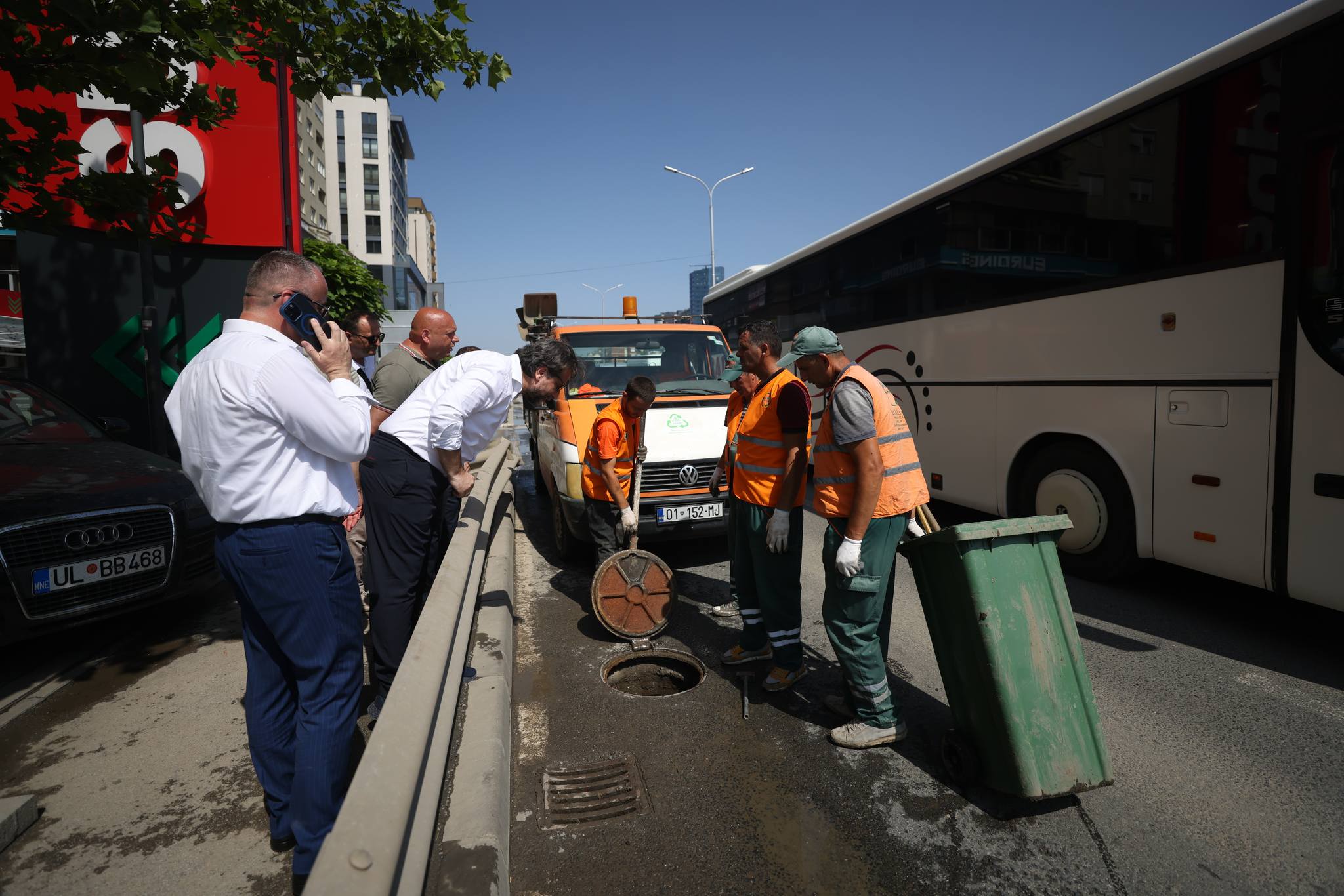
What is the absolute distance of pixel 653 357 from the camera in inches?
291

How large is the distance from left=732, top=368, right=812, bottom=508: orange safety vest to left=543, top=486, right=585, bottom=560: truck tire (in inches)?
105

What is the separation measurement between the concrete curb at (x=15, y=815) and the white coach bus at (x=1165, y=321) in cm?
601

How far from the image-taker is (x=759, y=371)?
3.86 meters

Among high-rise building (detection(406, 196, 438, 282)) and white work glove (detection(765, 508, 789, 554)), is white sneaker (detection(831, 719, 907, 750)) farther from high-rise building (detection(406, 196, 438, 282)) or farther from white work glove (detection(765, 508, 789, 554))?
high-rise building (detection(406, 196, 438, 282))

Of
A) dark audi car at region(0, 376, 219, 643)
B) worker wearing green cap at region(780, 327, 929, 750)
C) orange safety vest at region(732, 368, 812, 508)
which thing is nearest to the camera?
worker wearing green cap at region(780, 327, 929, 750)

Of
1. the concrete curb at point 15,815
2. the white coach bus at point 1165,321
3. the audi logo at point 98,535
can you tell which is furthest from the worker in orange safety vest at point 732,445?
the audi logo at point 98,535

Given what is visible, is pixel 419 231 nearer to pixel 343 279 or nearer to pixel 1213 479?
pixel 343 279

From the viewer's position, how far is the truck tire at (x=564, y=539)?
627 centimetres

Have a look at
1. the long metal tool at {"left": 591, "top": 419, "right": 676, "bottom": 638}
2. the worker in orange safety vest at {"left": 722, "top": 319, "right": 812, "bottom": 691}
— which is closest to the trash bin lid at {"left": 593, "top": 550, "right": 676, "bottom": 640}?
the long metal tool at {"left": 591, "top": 419, "right": 676, "bottom": 638}

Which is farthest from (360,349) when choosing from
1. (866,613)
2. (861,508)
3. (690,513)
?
(866,613)

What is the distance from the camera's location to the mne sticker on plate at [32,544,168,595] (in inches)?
152

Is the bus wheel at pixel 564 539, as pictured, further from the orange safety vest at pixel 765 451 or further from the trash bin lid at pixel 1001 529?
the trash bin lid at pixel 1001 529

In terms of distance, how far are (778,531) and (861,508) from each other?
603mm

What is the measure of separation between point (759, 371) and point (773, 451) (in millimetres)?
460
